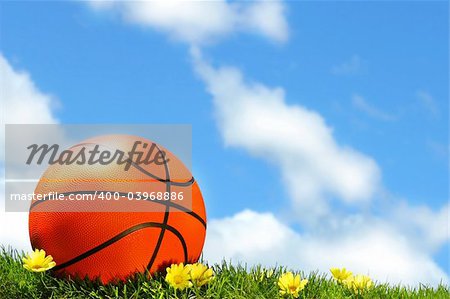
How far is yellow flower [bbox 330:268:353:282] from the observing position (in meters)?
6.62

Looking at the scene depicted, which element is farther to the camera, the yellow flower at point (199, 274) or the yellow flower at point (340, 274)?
the yellow flower at point (340, 274)

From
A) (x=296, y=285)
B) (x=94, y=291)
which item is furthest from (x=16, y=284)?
(x=296, y=285)

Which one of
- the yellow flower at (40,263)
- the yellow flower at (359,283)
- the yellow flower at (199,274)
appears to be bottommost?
the yellow flower at (40,263)

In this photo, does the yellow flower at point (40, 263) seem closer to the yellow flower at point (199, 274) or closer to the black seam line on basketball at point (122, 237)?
the black seam line on basketball at point (122, 237)

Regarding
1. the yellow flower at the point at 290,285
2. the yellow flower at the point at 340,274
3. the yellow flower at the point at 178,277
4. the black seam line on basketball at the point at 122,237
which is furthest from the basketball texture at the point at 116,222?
the yellow flower at the point at 340,274

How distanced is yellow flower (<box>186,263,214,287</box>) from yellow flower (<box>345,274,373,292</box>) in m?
1.51

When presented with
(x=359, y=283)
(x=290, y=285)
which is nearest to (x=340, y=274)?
(x=359, y=283)

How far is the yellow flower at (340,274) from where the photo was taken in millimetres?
6625

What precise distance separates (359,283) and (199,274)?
66.1 inches

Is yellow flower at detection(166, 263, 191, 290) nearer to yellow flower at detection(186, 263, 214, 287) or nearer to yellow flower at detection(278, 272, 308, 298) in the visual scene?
yellow flower at detection(186, 263, 214, 287)

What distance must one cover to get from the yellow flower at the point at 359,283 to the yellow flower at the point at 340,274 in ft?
0.30

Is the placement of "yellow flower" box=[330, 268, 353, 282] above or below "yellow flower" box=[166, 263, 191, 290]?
above

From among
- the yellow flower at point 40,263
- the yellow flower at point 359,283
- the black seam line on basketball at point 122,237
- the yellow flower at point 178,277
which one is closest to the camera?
the yellow flower at point 178,277

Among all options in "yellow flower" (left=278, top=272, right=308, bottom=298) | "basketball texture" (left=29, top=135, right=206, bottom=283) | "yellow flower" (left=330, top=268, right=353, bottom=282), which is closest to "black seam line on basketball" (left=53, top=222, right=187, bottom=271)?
"basketball texture" (left=29, top=135, right=206, bottom=283)
